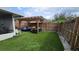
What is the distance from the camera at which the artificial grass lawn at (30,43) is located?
438cm

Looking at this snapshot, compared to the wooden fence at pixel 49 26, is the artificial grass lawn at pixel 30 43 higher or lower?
lower

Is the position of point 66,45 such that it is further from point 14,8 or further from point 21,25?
point 14,8

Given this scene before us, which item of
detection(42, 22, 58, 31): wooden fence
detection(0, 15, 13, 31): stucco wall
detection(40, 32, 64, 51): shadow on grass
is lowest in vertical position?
detection(40, 32, 64, 51): shadow on grass

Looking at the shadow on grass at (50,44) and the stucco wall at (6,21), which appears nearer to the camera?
the shadow on grass at (50,44)

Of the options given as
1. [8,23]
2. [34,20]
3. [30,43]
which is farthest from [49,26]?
[8,23]

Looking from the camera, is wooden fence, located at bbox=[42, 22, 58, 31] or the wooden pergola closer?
the wooden pergola

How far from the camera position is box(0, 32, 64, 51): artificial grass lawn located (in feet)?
14.4

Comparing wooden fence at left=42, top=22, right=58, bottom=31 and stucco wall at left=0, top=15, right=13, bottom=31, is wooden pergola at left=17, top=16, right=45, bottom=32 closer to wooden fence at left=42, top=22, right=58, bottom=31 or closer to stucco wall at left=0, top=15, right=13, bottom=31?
wooden fence at left=42, top=22, right=58, bottom=31

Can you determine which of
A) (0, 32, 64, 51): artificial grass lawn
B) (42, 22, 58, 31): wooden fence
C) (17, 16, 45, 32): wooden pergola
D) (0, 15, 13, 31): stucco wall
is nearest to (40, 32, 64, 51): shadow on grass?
(0, 32, 64, 51): artificial grass lawn

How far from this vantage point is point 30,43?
445cm

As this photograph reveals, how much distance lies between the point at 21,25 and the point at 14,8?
1.62 feet

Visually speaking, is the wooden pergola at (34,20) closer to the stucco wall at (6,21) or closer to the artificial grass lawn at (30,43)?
the artificial grass lawn at (30,43)

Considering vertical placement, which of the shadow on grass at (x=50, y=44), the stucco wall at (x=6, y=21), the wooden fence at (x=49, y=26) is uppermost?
the stucco wall at (x=6, y=21)

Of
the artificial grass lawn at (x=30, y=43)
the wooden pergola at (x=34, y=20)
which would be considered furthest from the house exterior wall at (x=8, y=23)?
the wooden pergola at (x=34, y=20)
